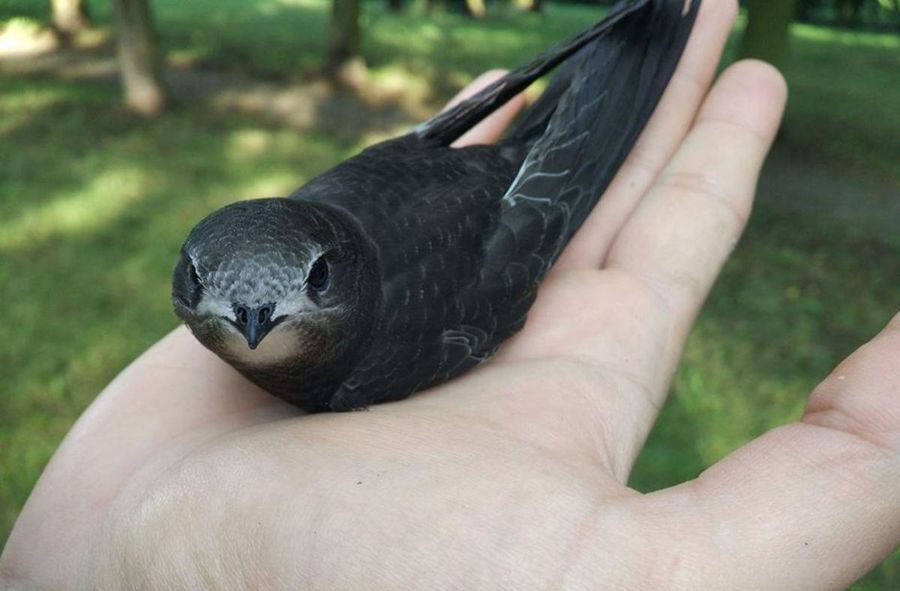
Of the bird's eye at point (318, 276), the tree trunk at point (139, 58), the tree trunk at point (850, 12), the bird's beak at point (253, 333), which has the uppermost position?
the bird's eye at point (318, 276)

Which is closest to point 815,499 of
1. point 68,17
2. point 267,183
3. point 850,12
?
point 267,183

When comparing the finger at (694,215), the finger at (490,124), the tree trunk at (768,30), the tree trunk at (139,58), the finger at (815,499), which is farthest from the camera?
the tree trunk at (139,58)

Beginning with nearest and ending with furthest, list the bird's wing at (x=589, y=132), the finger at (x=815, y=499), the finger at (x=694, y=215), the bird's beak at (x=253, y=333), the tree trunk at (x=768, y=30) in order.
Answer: the finger at (x=815, y=499), the bird's beak at (x=253, y=333), the finger at (x=694, y=215), the bird's wing at (x=589, y=132), the tree trunk at (x=768, y=30)

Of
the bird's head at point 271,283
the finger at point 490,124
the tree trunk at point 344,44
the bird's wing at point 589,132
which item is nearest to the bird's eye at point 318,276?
the bird's head at point 271,283

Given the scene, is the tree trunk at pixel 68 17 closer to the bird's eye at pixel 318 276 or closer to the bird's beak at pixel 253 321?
the bird's eye at pixel 318 276

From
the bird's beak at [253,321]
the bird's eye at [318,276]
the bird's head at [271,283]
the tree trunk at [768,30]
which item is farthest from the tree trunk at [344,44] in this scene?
the bird's beak at [253,321]

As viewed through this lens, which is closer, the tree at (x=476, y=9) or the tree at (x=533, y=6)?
the tree at (x=476, y=9)

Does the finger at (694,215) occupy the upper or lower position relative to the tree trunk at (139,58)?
upper

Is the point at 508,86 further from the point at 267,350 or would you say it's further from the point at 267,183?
the point at 267,183

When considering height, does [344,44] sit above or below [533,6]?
above
